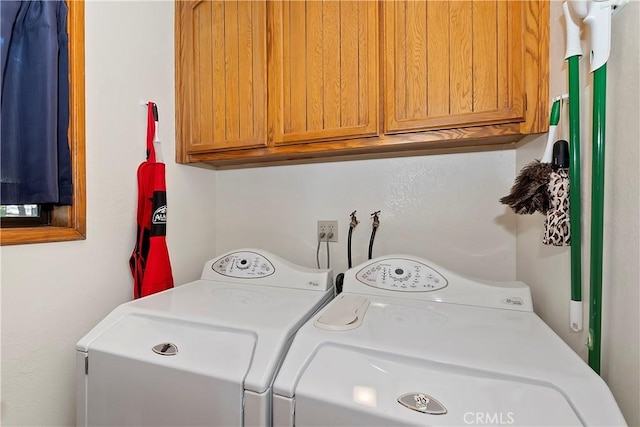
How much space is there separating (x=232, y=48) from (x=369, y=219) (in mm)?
1074

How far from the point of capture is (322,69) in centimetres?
123

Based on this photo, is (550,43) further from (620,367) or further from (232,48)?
(232,48)

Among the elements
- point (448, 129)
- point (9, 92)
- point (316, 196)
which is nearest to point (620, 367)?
point (448, 129)

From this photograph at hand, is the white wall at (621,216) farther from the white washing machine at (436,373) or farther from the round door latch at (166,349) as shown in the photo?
the round door latch at (166,349)

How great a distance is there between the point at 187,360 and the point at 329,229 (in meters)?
0.94

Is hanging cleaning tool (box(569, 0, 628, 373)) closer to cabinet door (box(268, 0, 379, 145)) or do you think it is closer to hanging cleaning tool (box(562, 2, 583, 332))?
hanging cleaning tool (box(562, 2, 583, 332))

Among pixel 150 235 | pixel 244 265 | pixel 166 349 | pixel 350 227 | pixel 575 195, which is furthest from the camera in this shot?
pixel 350 227

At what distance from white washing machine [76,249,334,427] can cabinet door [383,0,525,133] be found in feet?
2.79

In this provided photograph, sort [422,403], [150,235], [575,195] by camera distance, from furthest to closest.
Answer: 1. [150,235]
2. [575,195]
3. [422,403]

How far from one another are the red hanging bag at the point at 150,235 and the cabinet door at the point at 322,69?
562 mm

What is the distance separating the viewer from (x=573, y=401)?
0.54 metres

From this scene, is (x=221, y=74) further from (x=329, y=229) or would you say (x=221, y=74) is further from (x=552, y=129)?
(x=552, y=129)

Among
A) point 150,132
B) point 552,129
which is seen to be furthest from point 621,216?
point 150,132

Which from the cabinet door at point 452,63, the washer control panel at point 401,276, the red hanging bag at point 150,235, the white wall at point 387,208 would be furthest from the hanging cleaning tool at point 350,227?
the red hanging bag at point 150,235
